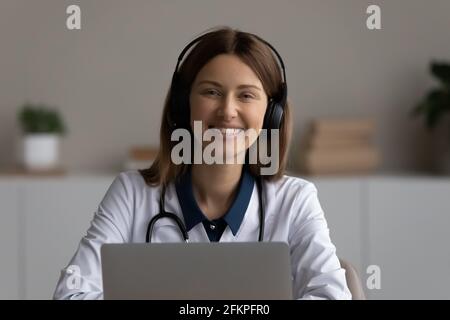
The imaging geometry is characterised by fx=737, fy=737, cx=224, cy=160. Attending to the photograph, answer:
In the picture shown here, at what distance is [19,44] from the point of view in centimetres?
236

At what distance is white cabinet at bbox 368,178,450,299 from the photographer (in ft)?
7.34

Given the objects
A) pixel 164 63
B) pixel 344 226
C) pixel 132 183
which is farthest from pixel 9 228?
pixel 132 183

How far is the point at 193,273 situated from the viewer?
768mm

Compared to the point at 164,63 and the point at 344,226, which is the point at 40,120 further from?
the point at 344,226

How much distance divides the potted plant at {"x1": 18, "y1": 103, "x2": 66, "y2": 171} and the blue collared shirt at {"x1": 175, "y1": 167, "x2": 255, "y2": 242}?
1.20 metres

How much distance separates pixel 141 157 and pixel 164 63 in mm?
324

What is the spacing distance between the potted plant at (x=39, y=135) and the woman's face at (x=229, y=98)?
4.19 ft

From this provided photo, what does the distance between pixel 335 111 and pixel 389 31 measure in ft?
1.01

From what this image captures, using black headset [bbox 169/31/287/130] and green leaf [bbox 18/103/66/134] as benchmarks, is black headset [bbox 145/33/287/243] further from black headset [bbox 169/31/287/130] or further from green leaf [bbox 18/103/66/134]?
green leaf [bbox 18/103/66/134]

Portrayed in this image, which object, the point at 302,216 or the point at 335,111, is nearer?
the point at 302,216

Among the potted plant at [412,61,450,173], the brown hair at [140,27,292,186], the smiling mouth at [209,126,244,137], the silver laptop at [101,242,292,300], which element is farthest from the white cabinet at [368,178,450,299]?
the silver laptop at [101,242,292,300]

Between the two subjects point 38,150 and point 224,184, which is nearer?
point 224,184
